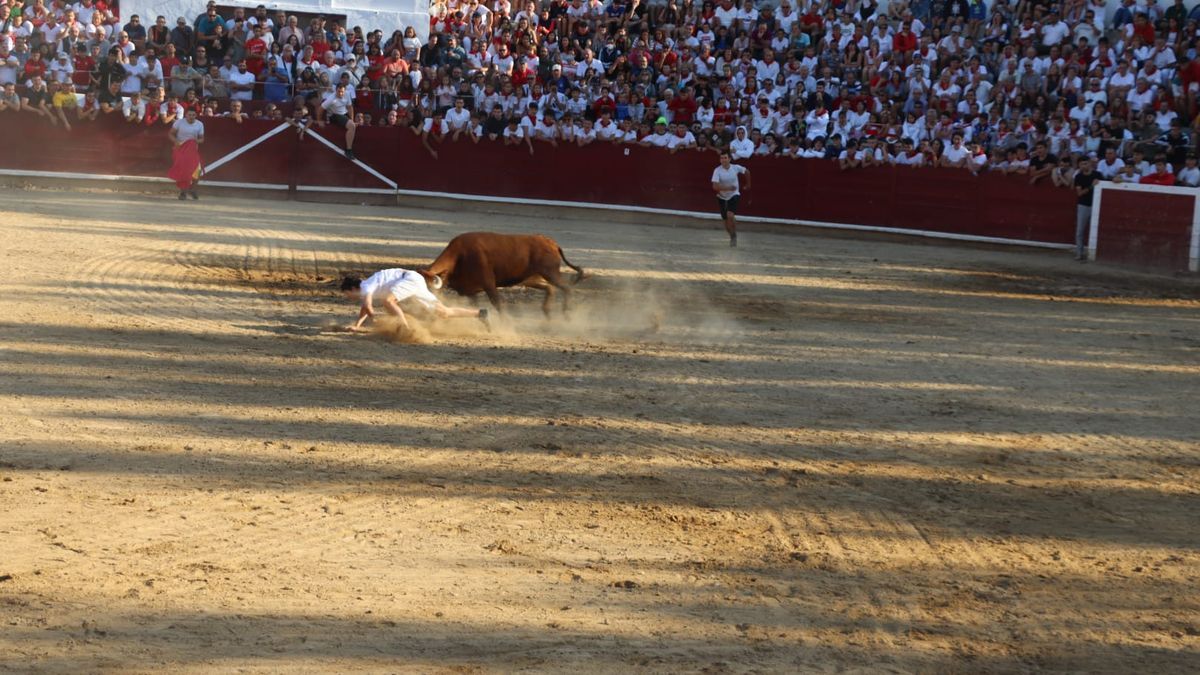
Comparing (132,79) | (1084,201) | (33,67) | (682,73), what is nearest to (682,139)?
(682,73)

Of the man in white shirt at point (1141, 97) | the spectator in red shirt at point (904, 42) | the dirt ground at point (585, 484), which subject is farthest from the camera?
the spectator in red shirt at point (904, 42)

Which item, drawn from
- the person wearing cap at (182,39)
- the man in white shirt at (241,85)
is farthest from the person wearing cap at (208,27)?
the man in white shirt at (241,85)

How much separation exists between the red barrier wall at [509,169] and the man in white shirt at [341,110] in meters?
0.20

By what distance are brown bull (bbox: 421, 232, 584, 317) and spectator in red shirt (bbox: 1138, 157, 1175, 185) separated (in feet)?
36.2

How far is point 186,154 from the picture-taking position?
23.5 m

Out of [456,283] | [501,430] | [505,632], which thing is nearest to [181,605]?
[505,632]

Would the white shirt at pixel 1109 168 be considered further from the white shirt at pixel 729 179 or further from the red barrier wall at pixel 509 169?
the white shirt at pixel 729 179

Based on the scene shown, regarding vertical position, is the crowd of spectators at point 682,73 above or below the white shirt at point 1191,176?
above

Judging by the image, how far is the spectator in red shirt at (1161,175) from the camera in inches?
780

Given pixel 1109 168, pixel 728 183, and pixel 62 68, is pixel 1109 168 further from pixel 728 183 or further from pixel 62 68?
pixel 62 68

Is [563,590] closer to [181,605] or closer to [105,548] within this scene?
[181,605]

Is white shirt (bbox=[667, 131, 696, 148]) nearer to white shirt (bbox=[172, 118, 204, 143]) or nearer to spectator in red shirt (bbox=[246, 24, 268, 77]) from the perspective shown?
spectator in red shirt (bbox=[246, 24, 268, 77])

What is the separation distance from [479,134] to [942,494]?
18514 millimetres

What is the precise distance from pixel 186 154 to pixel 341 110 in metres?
3.26
